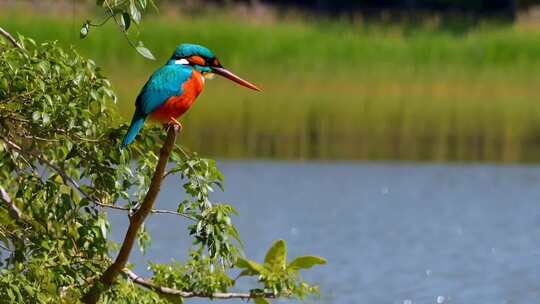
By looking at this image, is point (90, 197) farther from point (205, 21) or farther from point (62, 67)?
point (205, 21)

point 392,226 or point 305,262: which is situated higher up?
point 392,226

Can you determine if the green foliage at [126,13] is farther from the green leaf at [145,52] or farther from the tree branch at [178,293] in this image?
the tree branch at [178,293]

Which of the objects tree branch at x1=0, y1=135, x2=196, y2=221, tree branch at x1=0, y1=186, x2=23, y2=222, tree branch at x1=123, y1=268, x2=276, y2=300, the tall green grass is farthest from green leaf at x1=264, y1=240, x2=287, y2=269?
the tall green grass

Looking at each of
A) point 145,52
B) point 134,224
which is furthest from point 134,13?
point 134,224

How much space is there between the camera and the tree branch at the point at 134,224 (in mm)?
8133

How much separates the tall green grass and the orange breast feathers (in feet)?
Result: 44.5

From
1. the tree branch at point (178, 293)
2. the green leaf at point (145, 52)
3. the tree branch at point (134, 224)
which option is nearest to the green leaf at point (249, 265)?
the tree branch at point (178, 293)

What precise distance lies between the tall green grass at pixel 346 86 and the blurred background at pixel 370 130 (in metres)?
0.05

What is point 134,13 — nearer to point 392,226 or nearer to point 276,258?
point 276,258

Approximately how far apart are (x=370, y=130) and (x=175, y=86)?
657 inches

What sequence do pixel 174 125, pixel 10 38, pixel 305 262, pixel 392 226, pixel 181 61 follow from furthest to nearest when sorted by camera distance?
pixel 392 226, pixel 305 262, pixel 10 38, pixel 181 61, pixel 174 125

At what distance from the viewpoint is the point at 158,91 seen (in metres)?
8.22

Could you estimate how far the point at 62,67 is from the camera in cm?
860

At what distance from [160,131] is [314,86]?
20.1 m
